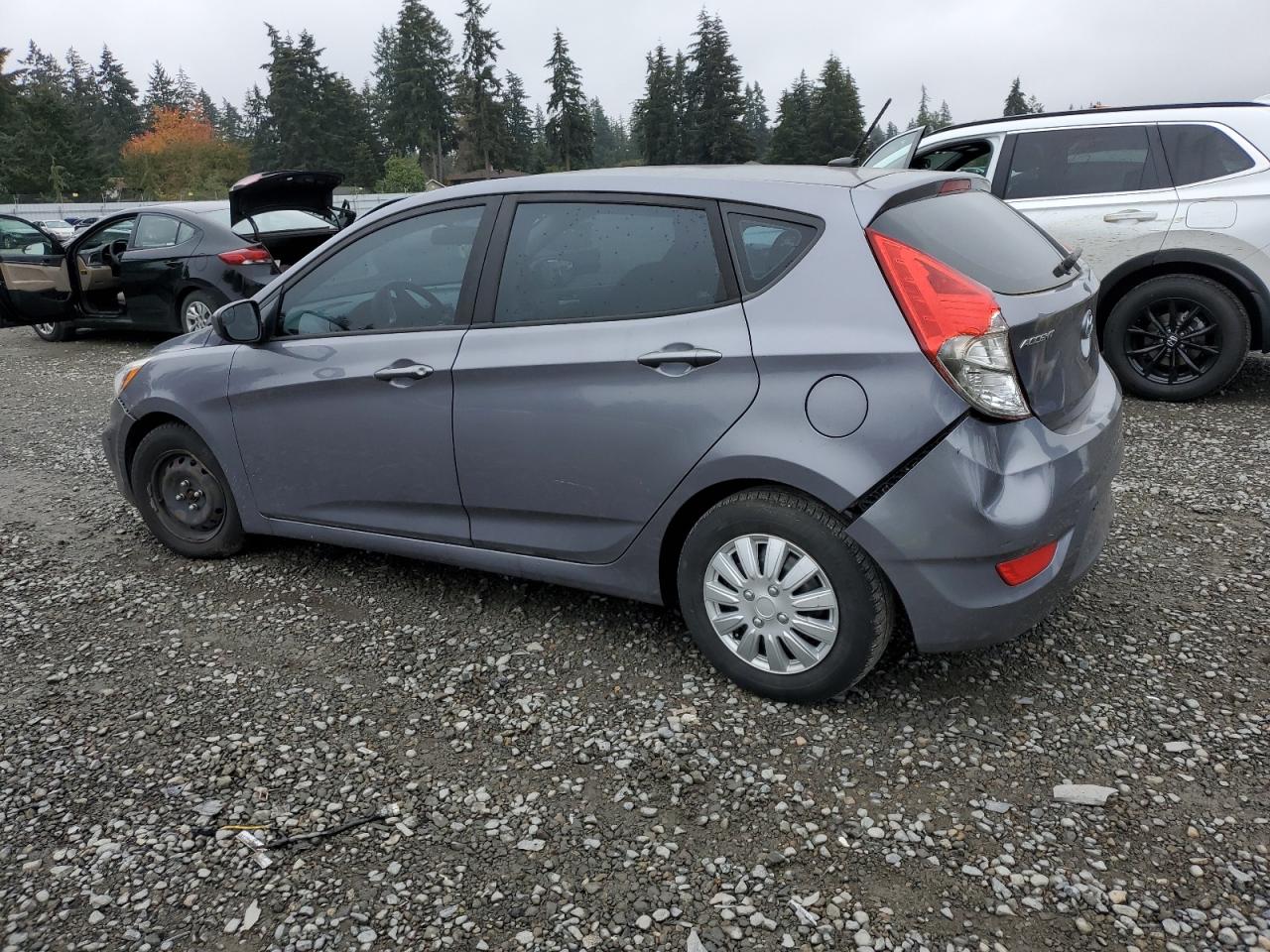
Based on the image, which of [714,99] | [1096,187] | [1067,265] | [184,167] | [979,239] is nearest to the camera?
[979,239]

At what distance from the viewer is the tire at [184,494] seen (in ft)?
14.4

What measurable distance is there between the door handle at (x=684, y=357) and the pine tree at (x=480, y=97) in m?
74.9

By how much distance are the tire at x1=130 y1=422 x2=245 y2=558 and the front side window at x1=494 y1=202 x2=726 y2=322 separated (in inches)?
71.7

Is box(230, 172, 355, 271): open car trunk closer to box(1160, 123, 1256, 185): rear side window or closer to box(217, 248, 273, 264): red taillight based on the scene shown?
box(217, 248, 273, 264): red taillight

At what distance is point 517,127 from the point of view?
86312 millimetres

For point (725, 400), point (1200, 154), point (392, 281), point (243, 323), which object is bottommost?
point (725, 400)

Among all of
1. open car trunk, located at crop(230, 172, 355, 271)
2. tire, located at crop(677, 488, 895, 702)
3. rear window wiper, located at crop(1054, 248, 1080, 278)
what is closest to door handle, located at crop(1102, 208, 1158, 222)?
rear window wiper, located at crop(1054, 248, 1080, 278)

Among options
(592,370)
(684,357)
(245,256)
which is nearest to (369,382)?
(592,370)

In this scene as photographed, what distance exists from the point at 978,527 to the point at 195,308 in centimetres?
924

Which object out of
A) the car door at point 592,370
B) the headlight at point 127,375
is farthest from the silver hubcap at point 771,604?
the headlight at point 127,375

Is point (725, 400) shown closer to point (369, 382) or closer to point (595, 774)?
point (595, 774)

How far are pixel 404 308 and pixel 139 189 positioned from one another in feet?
240

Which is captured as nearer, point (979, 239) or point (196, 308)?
point (979, 239)

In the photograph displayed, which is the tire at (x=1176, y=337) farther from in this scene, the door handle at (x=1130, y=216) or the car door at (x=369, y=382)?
the car door at (x=369, y=382)
